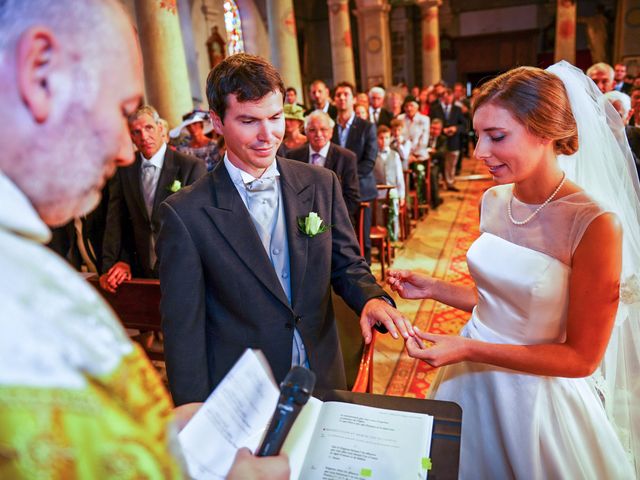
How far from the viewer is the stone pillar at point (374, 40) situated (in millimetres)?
15461

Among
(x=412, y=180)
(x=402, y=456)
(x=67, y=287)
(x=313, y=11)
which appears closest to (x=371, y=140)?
(x=412, y=180)

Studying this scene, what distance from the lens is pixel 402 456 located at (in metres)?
1.10

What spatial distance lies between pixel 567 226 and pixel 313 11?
69.3 feet

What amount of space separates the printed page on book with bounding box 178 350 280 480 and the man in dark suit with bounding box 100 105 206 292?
291cm

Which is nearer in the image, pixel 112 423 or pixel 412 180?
pixel 112 423

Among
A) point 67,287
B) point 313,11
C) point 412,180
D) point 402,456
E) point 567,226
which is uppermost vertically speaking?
point 313,11

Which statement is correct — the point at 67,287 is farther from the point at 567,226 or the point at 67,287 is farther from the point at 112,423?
the point at 567,226

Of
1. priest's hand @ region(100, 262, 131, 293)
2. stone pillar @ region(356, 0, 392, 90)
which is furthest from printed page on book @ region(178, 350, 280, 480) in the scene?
stone pillar @ region(356, 0, 392, 90)

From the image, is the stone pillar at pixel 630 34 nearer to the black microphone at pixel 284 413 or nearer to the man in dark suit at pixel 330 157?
the man in dark suit at pixel 330 157

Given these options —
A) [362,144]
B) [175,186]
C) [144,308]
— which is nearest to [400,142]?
[362,144]

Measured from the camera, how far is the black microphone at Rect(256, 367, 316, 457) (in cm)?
80

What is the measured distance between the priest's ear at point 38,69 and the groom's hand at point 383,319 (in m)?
1.29

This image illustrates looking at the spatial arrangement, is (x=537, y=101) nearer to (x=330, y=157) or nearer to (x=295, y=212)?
(x=295, y=212)

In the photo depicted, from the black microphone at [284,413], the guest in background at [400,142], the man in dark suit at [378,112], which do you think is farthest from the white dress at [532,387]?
the man in dark suit at [378,112]
